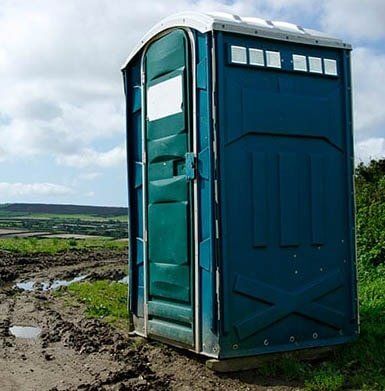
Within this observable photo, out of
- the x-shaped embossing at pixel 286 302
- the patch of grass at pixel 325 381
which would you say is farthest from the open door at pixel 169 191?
the patch of grass at pixel 325 381

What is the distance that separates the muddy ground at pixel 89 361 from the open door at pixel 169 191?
32cm

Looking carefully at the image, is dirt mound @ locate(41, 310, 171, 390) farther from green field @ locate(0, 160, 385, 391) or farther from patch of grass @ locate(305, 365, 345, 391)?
patch of grass @ locate(305, 365, 345, 391)

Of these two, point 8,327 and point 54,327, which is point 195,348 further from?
point 8,327

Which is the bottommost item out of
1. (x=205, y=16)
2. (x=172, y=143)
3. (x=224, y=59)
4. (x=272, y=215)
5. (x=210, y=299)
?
(x=210, y=299)

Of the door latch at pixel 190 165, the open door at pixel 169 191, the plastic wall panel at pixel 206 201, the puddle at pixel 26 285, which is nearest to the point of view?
the plastic wall panel at pixel 206 201

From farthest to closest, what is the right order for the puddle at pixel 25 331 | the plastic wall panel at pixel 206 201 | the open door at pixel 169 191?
the puddle at pixel 25 331, the open door at pixel 169 191, the plastic wall panel at pixel 206 201

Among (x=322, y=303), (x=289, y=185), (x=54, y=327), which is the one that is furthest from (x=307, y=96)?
(x=54, y=327)

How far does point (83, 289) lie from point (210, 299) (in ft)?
24.7

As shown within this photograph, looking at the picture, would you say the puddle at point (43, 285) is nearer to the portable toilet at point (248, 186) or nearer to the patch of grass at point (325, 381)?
the portable toilet at point (248, 186)

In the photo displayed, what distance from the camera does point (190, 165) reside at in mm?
6977

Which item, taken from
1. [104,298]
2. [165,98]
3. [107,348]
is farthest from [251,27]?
[104,298]

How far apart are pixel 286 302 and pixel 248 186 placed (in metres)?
1.18

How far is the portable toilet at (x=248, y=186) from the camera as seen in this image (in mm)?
6766

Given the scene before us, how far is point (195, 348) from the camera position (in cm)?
704
